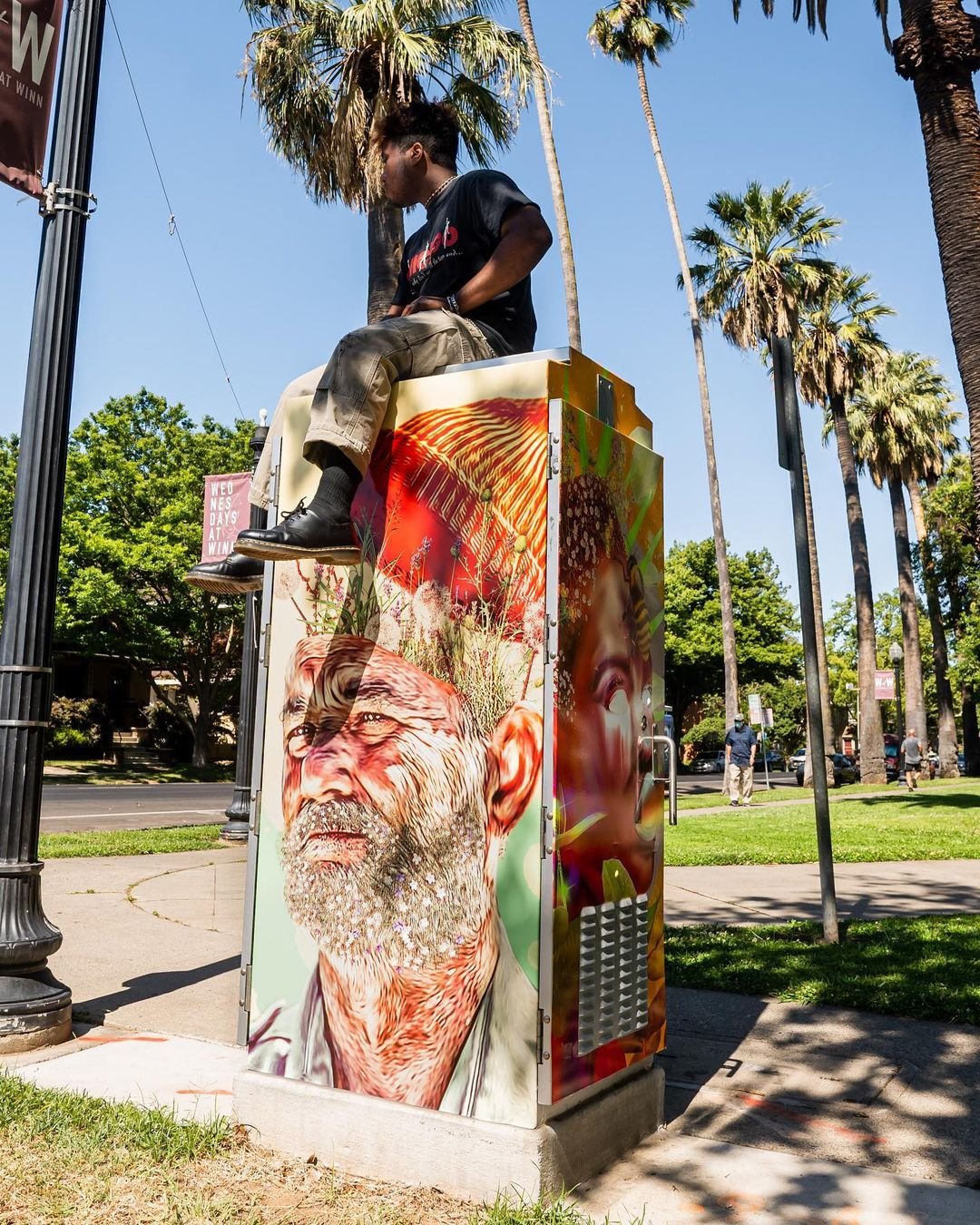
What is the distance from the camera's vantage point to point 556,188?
1959 cm

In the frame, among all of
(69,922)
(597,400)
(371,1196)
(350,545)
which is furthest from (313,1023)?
(69,922)

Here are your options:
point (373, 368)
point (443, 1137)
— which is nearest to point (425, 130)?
point (373, 368)

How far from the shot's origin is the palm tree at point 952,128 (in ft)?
31.6

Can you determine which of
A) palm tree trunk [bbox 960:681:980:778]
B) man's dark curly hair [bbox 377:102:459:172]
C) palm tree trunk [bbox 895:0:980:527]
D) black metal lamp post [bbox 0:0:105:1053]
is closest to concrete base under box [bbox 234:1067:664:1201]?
black metal lamp post [bbox 0:0:105:1053]

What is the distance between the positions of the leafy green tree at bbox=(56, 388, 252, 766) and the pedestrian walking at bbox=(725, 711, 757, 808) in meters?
18.8

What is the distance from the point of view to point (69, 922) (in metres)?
6.70

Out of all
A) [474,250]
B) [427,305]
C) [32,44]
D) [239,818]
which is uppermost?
[32,44]

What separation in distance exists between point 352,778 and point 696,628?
5099 cm

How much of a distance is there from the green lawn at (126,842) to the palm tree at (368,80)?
687 cm

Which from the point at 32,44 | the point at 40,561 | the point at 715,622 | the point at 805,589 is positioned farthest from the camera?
the point at 715,622

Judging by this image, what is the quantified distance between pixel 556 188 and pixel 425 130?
17203mm

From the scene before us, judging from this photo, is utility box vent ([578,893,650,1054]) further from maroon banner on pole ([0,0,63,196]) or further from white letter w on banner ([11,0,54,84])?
white letter w on banner ([11,0,54,84])

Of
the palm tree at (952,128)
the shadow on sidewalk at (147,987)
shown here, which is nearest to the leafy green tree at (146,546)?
the palm tree at (952,128)

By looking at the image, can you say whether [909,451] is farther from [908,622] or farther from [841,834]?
[841,834]
